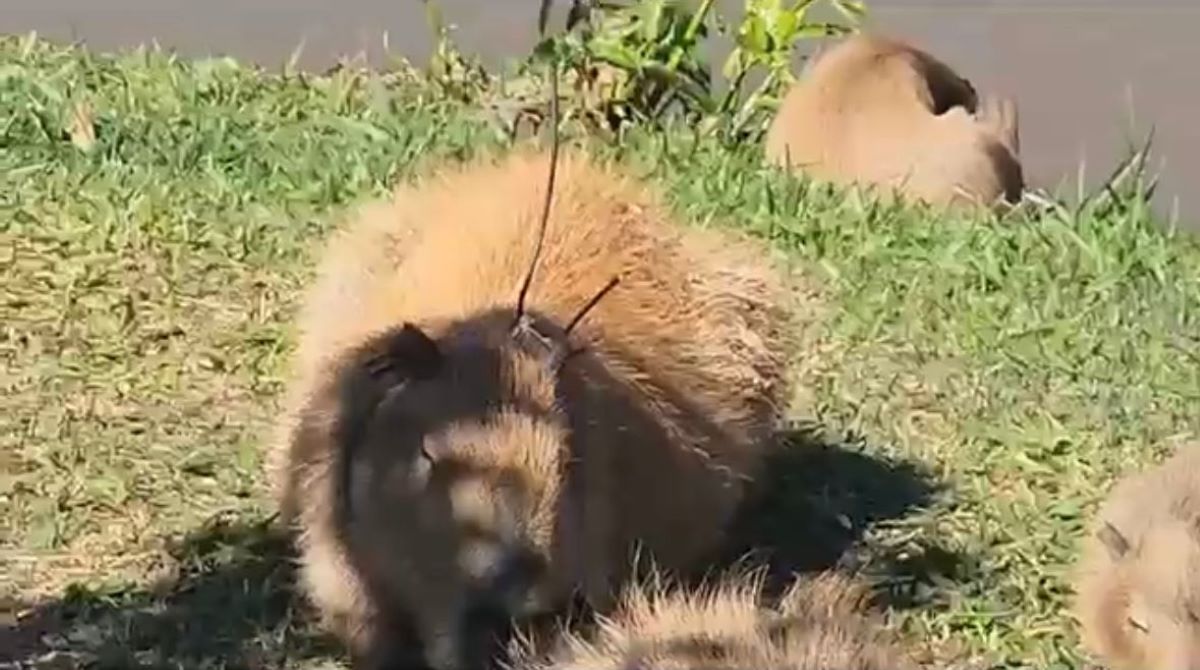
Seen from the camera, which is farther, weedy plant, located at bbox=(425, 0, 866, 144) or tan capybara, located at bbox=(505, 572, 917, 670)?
weedy plant, located at bbox=(425, 0, 866, 144)

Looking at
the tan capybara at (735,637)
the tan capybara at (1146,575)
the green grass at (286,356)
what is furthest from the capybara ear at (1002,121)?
the tan capybara at (735,637)

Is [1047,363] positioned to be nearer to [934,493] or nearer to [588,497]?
[934,493]

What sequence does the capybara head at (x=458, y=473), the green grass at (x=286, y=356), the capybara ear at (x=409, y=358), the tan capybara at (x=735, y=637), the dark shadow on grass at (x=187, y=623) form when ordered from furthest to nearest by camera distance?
the green grass at (x=286, y=356) < the dark shadow on grass at (x=187, y=623) < the capybara ear at (x=409, y=358) < the capybara head at (x=458, y=473) < the tan capybara at (x=735, y=637)

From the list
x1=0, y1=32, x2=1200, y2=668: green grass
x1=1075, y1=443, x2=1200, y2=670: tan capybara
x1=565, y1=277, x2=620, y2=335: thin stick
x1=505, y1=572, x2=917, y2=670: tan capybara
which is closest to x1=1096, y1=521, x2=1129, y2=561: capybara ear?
x1=1075, y1=443, x2=1200, y2=670: tan capybara

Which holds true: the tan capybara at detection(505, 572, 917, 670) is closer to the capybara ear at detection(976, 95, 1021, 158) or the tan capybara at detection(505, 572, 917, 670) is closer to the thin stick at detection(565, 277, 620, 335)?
the thin stick at detection(565, 277, 620, 335)

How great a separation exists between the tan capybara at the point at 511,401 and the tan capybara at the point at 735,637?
33cm

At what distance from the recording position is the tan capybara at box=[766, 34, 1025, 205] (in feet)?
22.9

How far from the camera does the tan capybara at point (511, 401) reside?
3.51 meters

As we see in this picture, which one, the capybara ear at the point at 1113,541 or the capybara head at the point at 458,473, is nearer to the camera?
the capybara head at the point at 458,473

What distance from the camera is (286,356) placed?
5008mm

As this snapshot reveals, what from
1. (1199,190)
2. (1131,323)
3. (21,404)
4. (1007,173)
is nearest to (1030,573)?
(1131,323)

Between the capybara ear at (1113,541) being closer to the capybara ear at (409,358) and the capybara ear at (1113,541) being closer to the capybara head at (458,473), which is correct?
the capybara head at (458,473)

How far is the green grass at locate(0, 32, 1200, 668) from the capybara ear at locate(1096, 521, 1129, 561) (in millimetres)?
110

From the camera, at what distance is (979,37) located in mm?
8984
